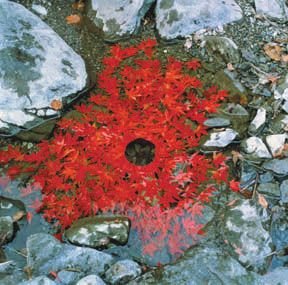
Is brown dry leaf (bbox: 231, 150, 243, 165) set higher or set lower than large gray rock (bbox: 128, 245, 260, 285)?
higher

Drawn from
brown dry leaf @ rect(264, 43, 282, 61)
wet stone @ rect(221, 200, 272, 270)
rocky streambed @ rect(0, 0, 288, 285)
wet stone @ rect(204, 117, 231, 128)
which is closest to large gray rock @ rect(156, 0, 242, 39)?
rocky streambed @ rect(0, 0, 288, 285)

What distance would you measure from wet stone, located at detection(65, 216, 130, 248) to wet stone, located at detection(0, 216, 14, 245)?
0.54m

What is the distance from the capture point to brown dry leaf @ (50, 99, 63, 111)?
15.3 ft

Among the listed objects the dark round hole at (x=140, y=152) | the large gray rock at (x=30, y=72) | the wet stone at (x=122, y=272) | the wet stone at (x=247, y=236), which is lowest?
the wet stone at (x=122, y=272)

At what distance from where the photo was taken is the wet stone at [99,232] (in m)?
3.83

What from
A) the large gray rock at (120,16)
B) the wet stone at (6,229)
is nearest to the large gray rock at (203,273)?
the wet stone at (6,229)

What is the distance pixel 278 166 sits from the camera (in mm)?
4277

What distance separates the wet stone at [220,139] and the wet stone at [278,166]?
470 millimetres

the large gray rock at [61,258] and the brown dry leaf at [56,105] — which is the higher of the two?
the brown dry leaf at [56,105]

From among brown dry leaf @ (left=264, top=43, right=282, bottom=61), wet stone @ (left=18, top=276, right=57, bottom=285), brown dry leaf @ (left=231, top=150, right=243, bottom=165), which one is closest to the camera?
wet stone @ (left=18, top=276, right=57, bottom=285)

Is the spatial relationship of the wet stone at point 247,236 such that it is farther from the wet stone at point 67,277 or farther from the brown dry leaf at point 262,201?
the wet stone at point 67,277

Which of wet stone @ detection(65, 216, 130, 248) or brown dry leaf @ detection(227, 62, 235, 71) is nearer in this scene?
wet stone @ detection(65, 216, 130, 248)

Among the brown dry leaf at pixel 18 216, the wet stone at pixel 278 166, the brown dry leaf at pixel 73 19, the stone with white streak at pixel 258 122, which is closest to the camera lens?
the brown dry leaf at pixel 18 216

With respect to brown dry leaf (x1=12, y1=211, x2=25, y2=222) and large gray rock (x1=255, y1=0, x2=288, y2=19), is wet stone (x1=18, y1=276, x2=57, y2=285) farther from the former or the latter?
large gray rock (x1=255, y1=0, x2=288, y2=19)
